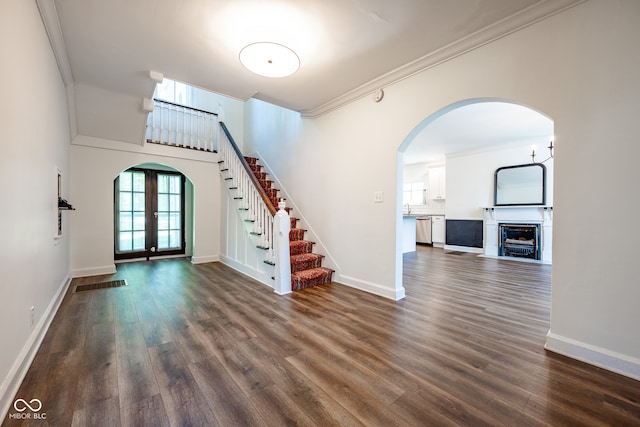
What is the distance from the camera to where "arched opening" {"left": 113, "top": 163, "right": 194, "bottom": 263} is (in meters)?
5.32

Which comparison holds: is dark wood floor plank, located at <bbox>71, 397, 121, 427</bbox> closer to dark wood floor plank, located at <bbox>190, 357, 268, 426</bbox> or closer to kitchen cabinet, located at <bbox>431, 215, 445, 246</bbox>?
dark wood floor plank, located at <bbox>190, 357, 268, 426</bbox>

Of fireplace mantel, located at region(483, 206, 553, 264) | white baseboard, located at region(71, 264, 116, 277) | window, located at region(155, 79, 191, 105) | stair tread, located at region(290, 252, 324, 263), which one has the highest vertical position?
window, located at region(155, 79, 191, 105)

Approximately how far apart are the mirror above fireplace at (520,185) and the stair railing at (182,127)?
22.3 ft

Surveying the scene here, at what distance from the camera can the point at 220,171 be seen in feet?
18.3

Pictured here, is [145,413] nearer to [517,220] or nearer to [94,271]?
[94,271]

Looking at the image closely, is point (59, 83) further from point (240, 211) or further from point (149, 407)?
point (149, 407)

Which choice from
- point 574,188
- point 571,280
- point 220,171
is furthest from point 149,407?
point 220,171

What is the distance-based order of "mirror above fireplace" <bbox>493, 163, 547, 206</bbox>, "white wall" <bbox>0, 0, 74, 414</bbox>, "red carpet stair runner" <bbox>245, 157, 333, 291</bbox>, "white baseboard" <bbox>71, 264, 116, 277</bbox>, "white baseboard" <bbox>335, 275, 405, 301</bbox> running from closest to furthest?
"white wall" <bbox>0, 0, 74, 414</bbox> < "white baseboard" <bbox>335, 275, 405, 301</bbox> < "red carpet stair runner" <bbox>245, 157, 333, 291</bbox> < "white baseboard" <bbox>71, 264, 116, 277</bbox> < "mirror above fireplace" <bbox>493, 163, 547, 206</bbox>

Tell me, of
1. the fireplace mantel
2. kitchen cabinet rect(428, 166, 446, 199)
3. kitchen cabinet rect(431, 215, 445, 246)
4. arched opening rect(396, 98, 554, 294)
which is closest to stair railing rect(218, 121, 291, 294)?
arched opening rect(396, 98, 554, 294)

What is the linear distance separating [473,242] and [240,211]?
5.96 meters

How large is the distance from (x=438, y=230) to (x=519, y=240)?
219 cm

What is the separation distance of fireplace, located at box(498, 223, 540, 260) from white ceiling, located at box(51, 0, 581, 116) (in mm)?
5051

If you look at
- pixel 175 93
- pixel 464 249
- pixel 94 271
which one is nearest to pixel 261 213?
pixel 94 271

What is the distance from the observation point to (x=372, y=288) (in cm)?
330
